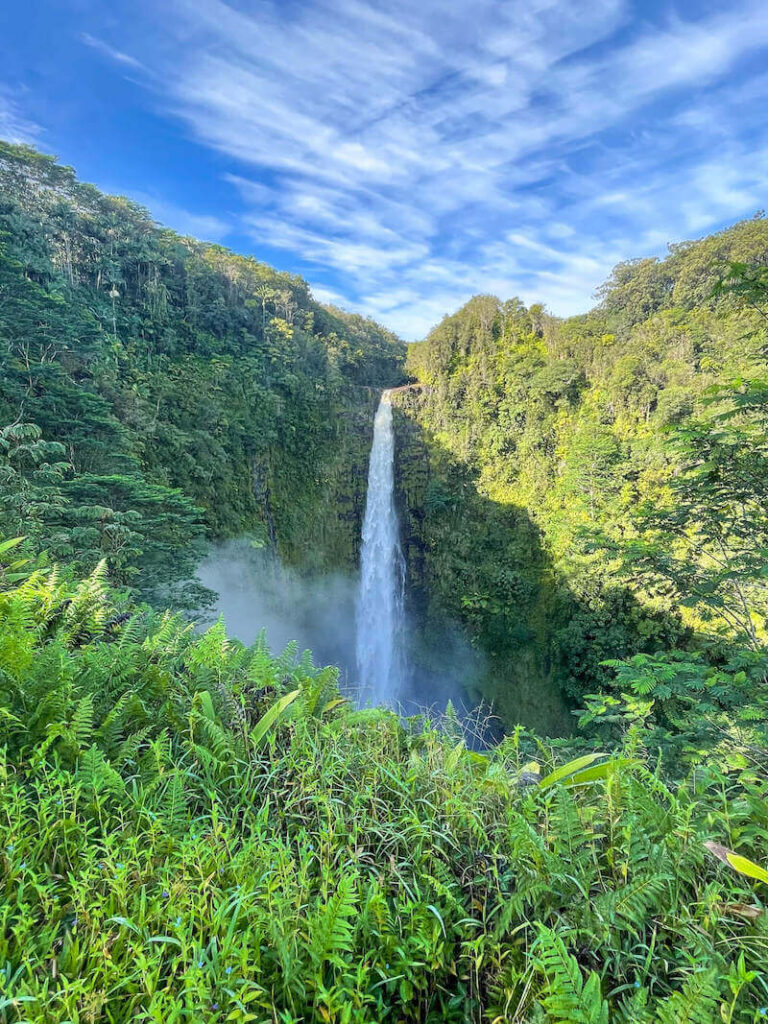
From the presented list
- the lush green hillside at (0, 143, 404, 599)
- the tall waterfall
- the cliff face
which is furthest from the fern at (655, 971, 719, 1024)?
the tall waterfall

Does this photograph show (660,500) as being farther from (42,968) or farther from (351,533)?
(42,968)

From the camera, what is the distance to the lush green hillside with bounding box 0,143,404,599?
7.38m

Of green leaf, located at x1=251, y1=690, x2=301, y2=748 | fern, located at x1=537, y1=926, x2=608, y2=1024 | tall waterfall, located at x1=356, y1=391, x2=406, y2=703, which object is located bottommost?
tall waterfall, located at x1=356, y1=391, x2=406, y2=703

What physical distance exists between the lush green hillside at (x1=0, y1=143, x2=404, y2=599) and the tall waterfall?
0.68 meters

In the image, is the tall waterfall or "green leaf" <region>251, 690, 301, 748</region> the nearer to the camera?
"green leaf" <region>251, 690, 301, 748</region>

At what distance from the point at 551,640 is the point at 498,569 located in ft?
9.15

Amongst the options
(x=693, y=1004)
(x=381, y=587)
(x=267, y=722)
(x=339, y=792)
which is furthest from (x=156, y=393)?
(x=693, y=1004)

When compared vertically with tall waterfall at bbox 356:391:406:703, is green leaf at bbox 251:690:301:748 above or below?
above

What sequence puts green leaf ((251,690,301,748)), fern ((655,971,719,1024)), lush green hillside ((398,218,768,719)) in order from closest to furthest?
fern ((655,971,719,1024)), green leaf ((251,690,301,748)), lush green hillside ((398,218,768,719))

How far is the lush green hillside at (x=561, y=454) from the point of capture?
10727 mm

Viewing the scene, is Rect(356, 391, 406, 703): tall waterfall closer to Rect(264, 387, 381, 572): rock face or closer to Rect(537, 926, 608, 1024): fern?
Rect(264, 387, 381, 572): rock face

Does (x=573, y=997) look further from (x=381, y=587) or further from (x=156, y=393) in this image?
(x=381, y=587)

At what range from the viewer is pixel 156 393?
12836 millimetres

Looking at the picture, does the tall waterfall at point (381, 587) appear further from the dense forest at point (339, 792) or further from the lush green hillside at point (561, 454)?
the dense forest at point (339, 792)
